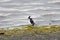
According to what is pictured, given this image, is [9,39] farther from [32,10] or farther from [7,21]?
[32,10]

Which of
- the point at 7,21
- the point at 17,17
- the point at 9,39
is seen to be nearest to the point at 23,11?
the point at 17,17

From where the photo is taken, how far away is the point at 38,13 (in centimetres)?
1465

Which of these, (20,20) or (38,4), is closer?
(20,20)

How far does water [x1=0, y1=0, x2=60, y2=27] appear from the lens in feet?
41.1

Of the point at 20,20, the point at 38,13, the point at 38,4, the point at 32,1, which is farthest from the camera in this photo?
the point at 32,1

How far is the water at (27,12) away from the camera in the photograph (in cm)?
1253

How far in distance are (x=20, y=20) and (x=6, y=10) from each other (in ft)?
9.26

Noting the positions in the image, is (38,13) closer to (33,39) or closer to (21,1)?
(21,1)

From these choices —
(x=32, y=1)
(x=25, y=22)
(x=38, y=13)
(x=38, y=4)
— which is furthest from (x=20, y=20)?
(x=32, y=1)

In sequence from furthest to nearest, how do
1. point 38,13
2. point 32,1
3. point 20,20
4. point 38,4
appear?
1. point 32,1
2. point 38,4
3. point 38,13
4. point 20,20

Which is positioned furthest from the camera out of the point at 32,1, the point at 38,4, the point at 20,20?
the point at 32,1

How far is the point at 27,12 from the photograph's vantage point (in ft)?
47.5

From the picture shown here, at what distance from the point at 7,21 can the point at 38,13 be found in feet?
7.55

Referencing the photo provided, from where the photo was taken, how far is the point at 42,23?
1201 cm
